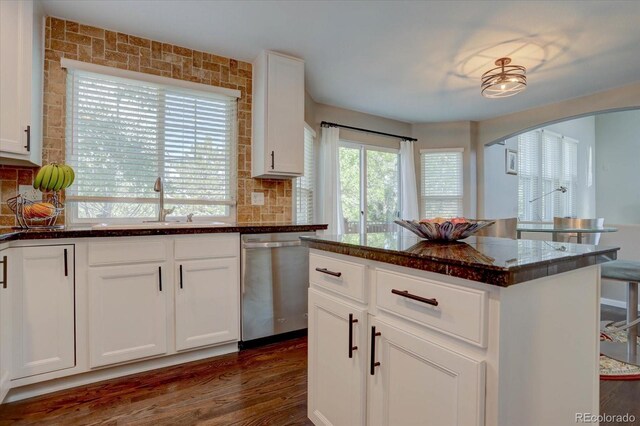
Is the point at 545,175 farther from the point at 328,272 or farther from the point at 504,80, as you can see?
the point at 328,272

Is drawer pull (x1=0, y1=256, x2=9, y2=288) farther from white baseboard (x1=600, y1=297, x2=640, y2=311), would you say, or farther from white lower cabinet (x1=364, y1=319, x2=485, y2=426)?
white baseboard (x1=600, y1=297, x2=640, y2=311)

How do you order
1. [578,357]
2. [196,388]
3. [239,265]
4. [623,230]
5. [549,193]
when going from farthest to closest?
[549,193], [623,230], [239,265], [196,388], [578,357]

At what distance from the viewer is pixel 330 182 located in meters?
3.95

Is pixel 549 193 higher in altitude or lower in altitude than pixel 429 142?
A: lower

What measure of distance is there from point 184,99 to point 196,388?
89.7 inches

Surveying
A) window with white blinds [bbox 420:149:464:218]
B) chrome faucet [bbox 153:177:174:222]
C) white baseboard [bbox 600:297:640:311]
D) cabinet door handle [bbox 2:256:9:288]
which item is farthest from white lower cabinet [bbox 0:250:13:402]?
white baseboard [bbox 600:297:640:311]

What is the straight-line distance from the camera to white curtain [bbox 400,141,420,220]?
4855mm

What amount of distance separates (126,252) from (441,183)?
4307mm

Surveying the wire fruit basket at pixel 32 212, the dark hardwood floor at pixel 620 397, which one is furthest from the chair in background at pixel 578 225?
the wire fruit basket at pixel 32 212

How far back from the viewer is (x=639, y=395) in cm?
184

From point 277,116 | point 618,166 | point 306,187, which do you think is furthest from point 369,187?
point 618,166

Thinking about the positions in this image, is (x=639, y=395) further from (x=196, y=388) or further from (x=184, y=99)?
(x=184, y=99)

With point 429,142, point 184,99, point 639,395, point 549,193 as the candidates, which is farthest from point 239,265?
point 549,193

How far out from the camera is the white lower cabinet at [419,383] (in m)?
0.84
